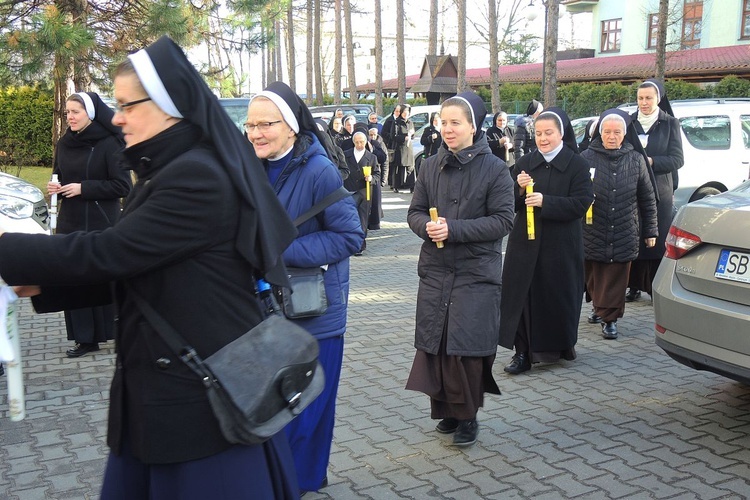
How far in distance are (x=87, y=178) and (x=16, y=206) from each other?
711mm

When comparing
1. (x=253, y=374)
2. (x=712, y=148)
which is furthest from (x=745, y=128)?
(x=253, y=374)

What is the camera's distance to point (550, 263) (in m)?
6.27

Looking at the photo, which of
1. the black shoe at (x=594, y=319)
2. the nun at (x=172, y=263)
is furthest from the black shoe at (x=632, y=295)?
the nun at (x=172, y=263)

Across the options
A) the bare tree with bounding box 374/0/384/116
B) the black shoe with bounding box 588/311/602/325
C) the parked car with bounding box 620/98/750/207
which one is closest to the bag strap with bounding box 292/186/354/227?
the black shoe with bounding box 588/311/602/325

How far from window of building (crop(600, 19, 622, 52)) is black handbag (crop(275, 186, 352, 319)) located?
4988 centimetres

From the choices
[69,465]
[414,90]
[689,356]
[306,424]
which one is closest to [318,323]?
[306,424]

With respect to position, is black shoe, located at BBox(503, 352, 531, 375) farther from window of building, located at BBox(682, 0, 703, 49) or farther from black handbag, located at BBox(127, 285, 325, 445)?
window of building, located at BBox(682, 0, 703, 49)

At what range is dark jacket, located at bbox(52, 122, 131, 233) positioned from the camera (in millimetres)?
6637

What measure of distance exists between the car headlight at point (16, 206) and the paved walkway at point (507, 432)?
1181mm

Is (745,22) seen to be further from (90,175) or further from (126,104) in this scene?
(126,104)

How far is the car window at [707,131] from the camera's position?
1327 centimetres

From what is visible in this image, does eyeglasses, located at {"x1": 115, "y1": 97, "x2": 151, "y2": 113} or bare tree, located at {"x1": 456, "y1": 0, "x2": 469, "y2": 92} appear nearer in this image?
eyeglasses, located at {"x1": 115, "y1": 97, "x2": 151, "y2": 113}

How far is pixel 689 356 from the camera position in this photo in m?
4.88

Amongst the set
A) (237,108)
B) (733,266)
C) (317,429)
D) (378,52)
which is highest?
(378,52)
